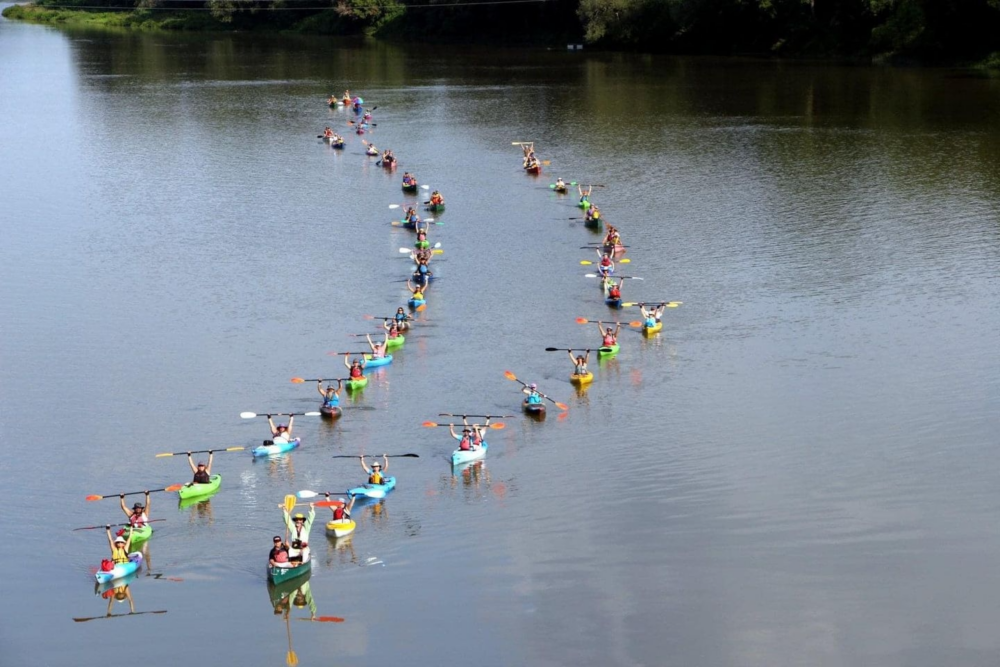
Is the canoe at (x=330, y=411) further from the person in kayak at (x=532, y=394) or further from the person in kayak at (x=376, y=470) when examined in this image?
the person in kayak at (x=532, y=394)

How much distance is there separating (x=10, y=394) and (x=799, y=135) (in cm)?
4438

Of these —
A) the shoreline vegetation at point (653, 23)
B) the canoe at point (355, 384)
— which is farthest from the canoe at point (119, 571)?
the shoreline vegetation at point (653, 23)

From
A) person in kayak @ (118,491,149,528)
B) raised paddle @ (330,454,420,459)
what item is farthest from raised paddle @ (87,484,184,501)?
raised paddle @ (330,454,420,459)

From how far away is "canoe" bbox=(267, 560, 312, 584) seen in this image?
27.1m

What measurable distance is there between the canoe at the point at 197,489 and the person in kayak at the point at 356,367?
6966 millimetres

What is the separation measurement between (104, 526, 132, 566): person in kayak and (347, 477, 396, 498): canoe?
16.5 ft

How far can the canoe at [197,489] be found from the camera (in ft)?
101

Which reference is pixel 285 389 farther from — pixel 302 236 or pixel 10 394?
pixel 302 236

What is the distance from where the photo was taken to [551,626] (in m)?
25.9

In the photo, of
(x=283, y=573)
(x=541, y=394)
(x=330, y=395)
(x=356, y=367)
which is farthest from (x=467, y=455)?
(x=283, y=573)

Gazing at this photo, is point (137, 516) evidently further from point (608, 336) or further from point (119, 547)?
point (608, 336)

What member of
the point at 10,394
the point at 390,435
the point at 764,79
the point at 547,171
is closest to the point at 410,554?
the point at 390,435

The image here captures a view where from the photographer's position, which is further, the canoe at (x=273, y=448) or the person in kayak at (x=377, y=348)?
the person in kayak at (x=377, y=348)

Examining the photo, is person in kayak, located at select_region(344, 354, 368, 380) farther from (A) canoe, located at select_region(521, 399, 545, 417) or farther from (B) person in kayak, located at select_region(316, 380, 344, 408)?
(A) canoe, located at select_region(521, 399, 545, 417)
